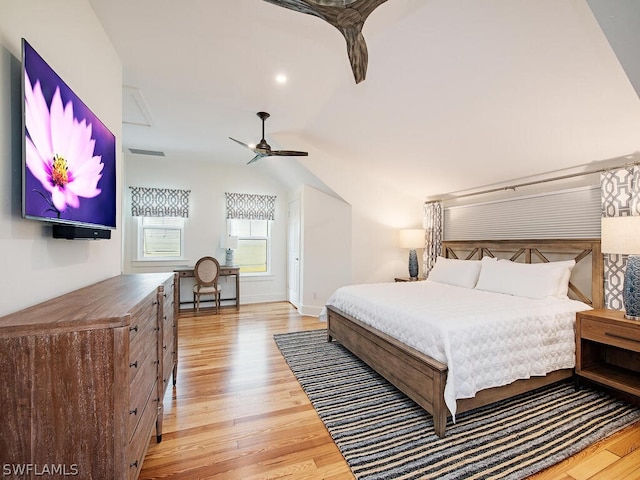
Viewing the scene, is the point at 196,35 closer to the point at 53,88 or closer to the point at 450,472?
the point at 53,88

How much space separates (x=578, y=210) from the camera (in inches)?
116

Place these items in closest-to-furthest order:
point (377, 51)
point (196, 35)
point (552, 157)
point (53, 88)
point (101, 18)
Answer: point (53, 88) → point (101, 18) → point (196, 35) → point (377, 51) → point (552, 157)

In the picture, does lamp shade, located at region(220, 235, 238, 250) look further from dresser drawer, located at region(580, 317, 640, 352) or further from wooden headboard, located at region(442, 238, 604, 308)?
dresser drawer, located at region(580, 317, 640, 352)

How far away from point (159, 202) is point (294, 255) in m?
2.63

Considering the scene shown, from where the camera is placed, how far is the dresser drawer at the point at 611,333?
2023 mm

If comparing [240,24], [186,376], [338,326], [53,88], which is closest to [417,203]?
[338,326]

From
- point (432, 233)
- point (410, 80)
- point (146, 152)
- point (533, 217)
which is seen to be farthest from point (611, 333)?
point (146, 152)

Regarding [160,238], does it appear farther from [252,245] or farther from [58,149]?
[58,149]

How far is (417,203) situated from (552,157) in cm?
231

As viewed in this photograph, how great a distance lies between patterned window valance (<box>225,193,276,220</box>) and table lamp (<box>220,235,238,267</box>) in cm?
45

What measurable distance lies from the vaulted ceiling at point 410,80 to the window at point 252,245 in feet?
7.57

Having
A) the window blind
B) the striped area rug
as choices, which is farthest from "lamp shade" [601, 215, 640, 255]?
the striped area rug

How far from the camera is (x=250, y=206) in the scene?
5.75 m

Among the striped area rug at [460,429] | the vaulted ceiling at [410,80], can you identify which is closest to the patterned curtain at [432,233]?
the vaulted ceiling at [410,80]
